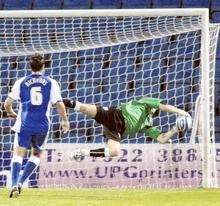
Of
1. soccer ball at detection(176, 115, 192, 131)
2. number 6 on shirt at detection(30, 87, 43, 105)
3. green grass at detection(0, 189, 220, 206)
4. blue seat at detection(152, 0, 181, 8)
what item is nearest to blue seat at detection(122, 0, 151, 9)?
blue seat at detection(152, 0, 181, 8)

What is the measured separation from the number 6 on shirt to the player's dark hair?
0.17m

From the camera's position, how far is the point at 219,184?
9133 mm

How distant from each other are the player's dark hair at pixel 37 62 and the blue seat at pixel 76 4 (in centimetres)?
820

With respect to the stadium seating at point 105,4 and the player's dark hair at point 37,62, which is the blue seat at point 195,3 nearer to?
the stadium seating at point 105,4

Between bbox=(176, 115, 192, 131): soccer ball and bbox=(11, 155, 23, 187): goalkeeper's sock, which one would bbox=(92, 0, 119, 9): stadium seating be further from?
bbox=(11, 155, 23, 187): goalkeeper's sock

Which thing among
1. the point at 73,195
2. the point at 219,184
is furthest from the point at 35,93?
the point at 219,184

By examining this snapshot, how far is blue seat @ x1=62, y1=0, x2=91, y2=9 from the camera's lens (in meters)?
14.3

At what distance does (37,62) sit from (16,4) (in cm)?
868

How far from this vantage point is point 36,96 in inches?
248

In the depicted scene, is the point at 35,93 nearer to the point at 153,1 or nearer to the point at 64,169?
the point at 64,169

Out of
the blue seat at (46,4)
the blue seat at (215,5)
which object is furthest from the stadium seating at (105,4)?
the blue seat at (215,5)

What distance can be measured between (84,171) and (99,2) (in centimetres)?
610

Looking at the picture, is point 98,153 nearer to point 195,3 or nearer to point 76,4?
point 195,3

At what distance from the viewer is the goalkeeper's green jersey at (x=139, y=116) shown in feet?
27.3
